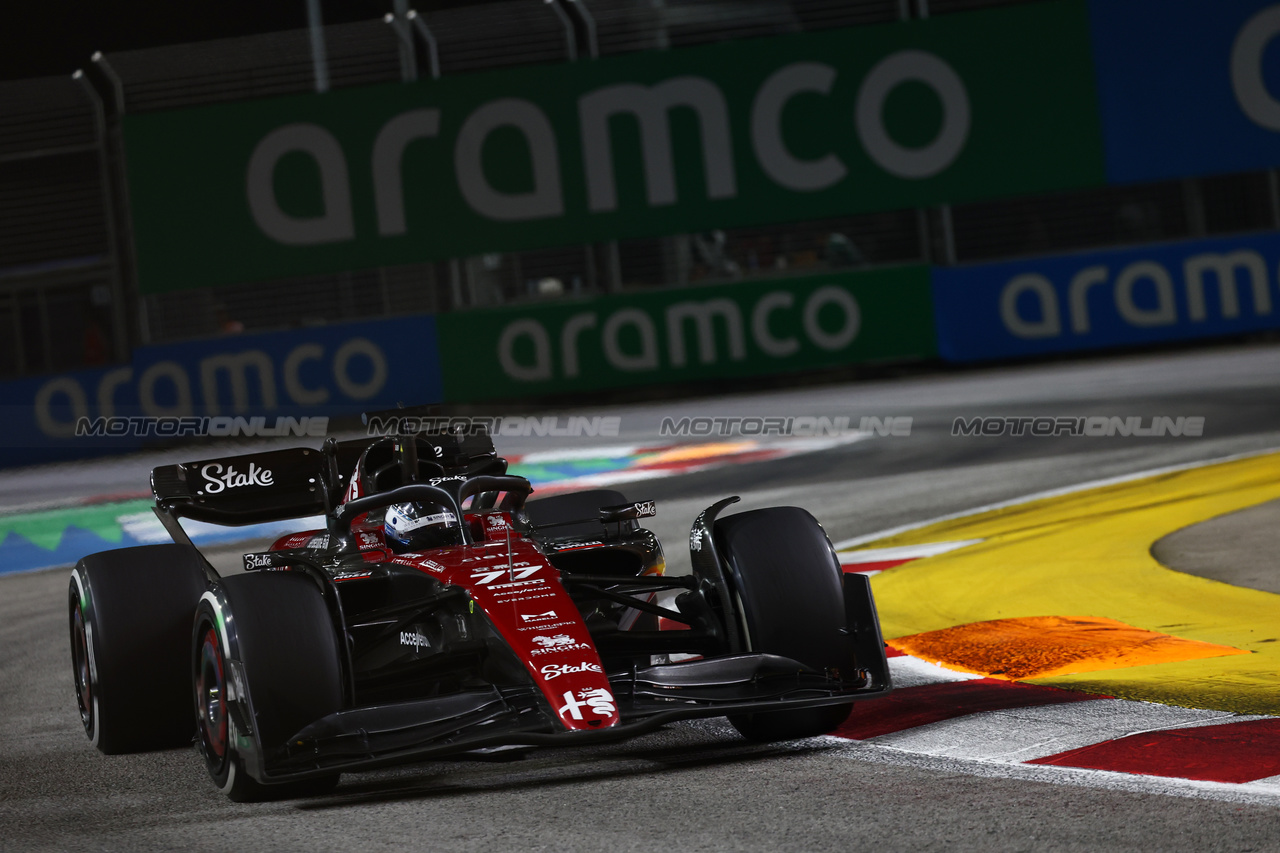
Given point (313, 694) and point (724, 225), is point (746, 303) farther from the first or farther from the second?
point (313, 694)

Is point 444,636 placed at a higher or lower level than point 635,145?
lower

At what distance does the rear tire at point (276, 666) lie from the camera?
4.90 m

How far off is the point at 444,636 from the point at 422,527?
0.58m

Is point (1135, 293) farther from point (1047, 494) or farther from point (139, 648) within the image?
point (139, 648)

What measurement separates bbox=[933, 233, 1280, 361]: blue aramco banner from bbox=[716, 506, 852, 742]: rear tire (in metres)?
15.3

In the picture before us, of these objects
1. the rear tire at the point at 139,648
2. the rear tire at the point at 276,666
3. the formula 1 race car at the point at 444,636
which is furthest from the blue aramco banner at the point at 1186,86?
the rear tire at the point at 276,666

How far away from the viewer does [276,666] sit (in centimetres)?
495

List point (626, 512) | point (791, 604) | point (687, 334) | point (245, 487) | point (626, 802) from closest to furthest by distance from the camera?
point (626, 802), point (791, 604), point (626, 512), point (245, 487), point (687, 334)

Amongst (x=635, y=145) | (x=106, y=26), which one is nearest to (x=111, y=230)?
(x=635, y=145)

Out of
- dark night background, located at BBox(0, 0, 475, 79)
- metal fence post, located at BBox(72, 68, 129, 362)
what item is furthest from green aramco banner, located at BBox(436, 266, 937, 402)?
dark night background, located at BBox(0, 0, 475, 79)

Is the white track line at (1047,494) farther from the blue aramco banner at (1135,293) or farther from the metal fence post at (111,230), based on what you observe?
the metal fence post at (111,230)

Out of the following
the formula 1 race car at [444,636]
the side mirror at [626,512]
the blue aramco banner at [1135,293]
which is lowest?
the formula 1 race car at [444,636]

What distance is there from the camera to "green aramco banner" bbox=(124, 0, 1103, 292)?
802 inches

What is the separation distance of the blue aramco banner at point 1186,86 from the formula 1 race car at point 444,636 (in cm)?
1568
